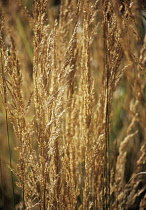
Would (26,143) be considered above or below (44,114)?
below

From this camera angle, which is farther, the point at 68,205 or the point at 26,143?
the point at 68,205

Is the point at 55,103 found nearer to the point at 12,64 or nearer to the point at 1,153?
the point at 12,64

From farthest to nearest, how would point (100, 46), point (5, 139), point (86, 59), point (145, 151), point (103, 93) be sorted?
point (5, 139) < point (100, 46) < point (145, 151) < point (103, 93) < point (86, 59)

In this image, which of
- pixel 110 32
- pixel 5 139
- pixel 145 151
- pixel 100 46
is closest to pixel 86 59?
pixel 110 32

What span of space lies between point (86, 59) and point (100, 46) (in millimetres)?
956

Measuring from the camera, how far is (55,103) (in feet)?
4.38

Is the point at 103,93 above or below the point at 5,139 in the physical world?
above

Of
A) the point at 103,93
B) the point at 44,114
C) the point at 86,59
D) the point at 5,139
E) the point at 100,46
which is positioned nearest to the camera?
the point at 44,114

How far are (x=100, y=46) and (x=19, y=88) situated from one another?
3.77ft

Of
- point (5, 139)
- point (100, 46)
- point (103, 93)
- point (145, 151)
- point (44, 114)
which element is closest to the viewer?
point (44, 114)

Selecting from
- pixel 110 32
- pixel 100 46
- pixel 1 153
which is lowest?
pixel 1 153

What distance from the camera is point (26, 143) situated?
1.37m

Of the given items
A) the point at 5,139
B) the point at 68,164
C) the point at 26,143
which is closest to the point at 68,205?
the point at 68,164

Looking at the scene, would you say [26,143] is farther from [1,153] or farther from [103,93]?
[1,153]
